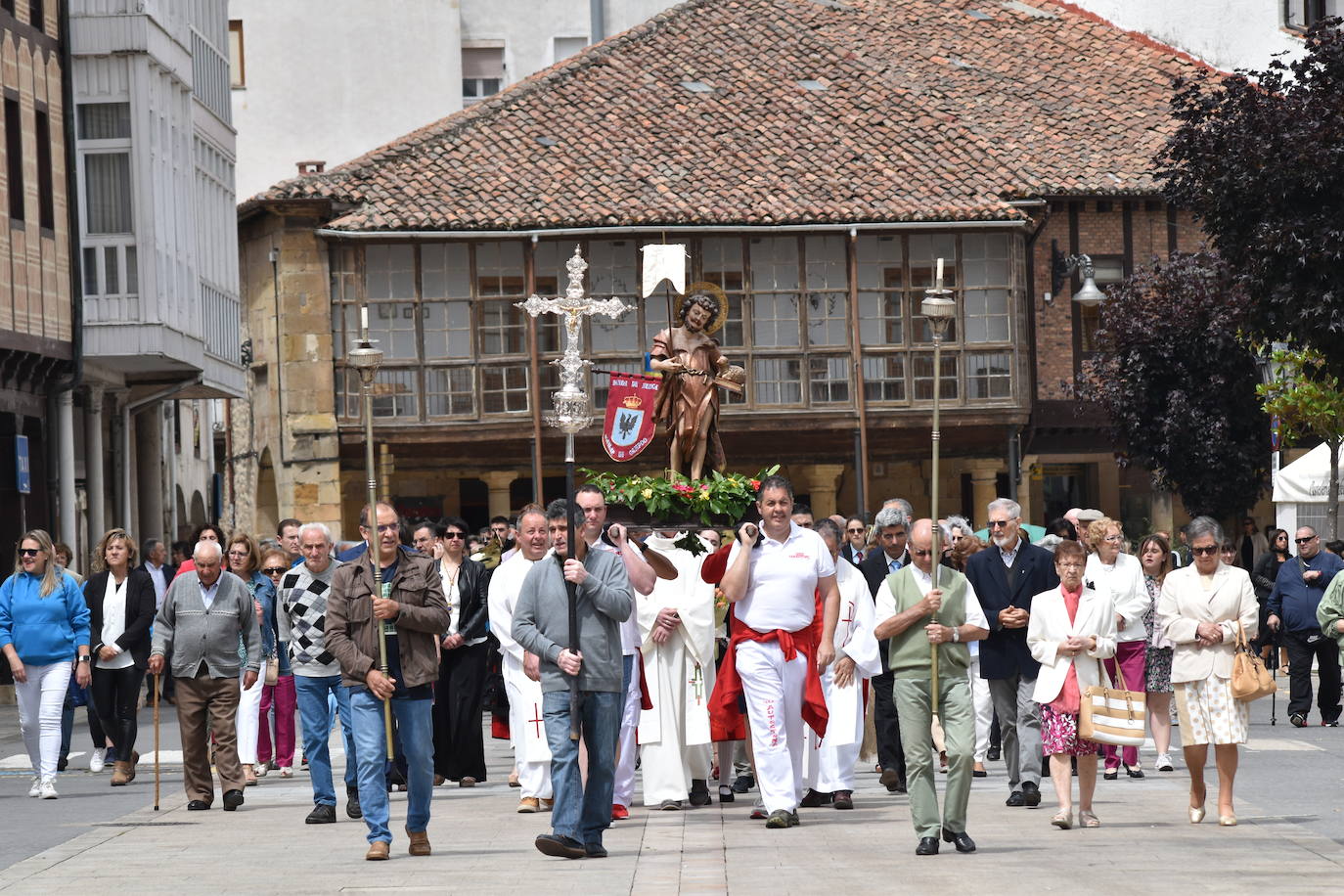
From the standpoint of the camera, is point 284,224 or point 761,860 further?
point 284,224

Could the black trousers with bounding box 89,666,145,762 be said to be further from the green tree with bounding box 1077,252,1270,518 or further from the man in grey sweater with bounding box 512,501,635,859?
the green tree with bounding box 1077,252,1270,518

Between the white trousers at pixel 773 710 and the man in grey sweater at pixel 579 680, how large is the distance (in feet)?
5.03

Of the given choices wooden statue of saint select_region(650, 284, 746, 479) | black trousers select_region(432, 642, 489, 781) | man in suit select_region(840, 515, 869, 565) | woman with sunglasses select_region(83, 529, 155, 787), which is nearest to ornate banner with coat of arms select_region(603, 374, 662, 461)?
wooden statue of saint select_region(650, 284, 746, 479)

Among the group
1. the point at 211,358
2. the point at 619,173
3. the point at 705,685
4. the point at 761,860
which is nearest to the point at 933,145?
the point at 619,173

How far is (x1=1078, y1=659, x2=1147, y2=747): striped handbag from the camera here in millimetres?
12930

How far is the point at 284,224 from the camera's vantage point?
3900 centimetres

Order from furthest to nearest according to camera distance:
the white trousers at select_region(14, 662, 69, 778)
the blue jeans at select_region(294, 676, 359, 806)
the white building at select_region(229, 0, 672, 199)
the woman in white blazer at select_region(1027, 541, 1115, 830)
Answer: the white building at select_region(229, 0, 672, 199)
the white trousers at select_region(14, 662, 69, 778)
the blue jeans at select_region(294, 676, 359, 806)
the woman in white blazer at select_region(1027, 541, 1115, 830)

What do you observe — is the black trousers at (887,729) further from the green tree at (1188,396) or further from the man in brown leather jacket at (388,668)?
the green tree at (1188,396)

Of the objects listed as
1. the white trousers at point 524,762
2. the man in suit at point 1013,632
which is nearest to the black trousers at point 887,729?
the man in suit at point 1013,632

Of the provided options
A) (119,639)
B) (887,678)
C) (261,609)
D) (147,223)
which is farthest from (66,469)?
(887,678)

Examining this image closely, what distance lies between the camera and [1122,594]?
52.3 ft

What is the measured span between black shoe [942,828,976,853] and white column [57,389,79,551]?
19335 millimetres

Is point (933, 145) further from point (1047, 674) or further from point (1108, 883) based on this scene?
point (1108, 883)

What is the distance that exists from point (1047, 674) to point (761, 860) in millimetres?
2596
